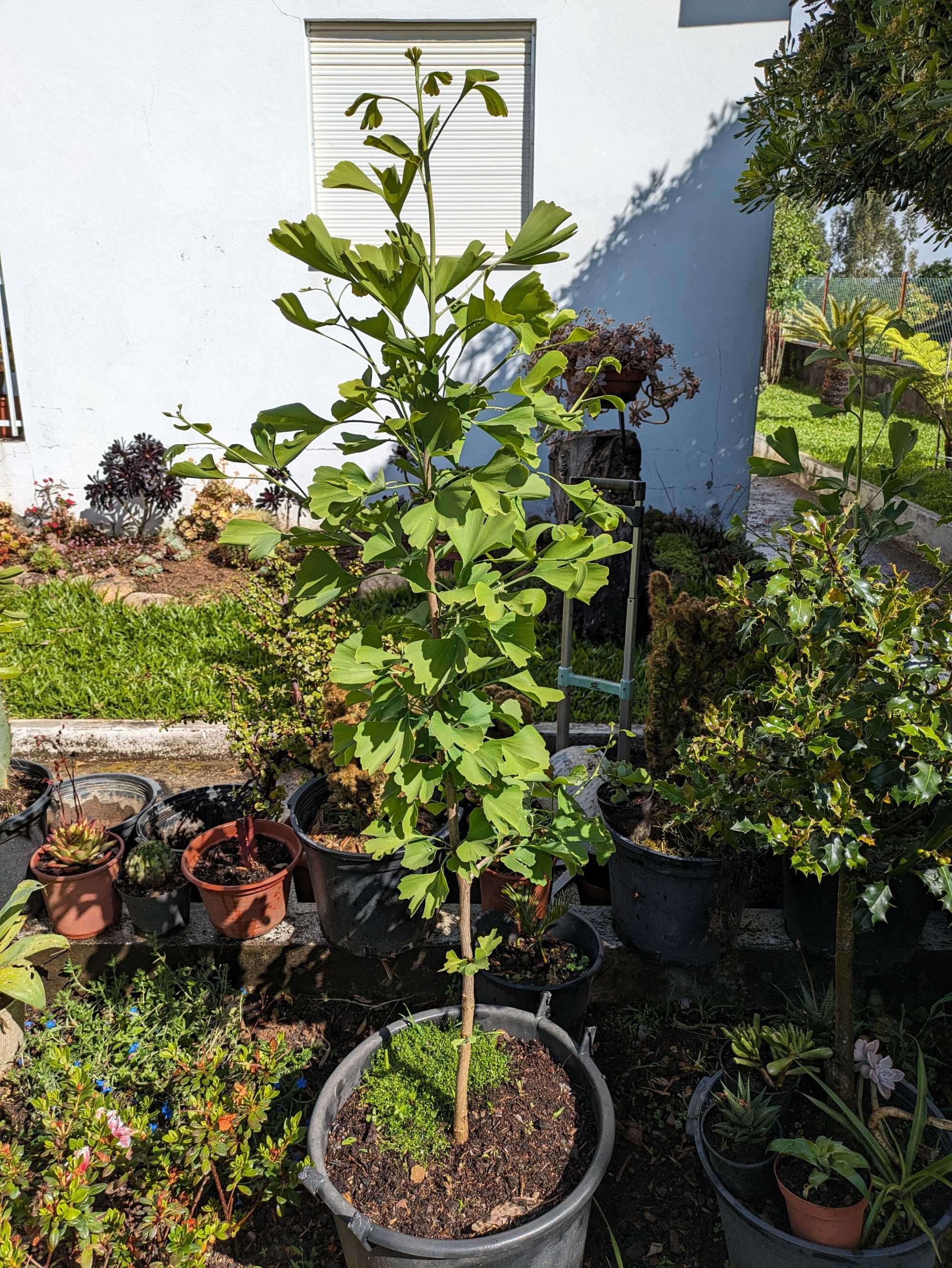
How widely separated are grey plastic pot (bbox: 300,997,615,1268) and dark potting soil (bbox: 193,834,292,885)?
0.98 meters

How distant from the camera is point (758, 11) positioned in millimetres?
6207

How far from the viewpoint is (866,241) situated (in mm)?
33531

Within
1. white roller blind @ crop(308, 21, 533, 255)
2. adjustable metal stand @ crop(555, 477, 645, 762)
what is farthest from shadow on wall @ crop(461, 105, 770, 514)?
adjustable metal stand @ crop(555, 477, 645, 762)

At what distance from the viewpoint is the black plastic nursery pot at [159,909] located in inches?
122

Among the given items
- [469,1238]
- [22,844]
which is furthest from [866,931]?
[22,844]

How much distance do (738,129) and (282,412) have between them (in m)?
6.18

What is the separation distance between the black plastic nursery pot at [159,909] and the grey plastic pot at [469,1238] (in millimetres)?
1113

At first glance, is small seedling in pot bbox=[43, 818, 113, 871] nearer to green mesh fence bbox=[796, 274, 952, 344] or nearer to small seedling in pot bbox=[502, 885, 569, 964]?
small seedling in pot bbox=[502, 885, 569, 964]

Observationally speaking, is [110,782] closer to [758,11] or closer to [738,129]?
[738,129]

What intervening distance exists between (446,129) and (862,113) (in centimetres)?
430

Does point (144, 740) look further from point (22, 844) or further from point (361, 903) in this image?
point (361, 903)

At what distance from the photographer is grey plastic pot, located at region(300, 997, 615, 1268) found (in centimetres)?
184

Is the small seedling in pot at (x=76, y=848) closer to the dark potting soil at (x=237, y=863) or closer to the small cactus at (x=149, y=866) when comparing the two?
the small cactus at (x=149, y=866)

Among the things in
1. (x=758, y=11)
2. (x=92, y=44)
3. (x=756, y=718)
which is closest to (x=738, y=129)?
(x=758, y=11)
